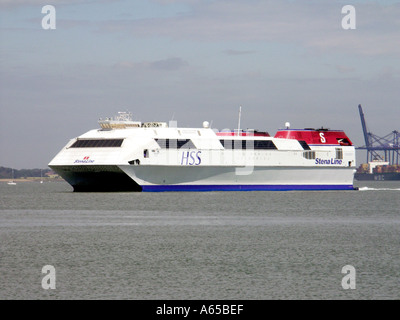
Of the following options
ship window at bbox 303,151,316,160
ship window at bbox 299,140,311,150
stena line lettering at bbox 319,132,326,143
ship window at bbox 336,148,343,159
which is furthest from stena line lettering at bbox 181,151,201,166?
ship window at bbox 336,148,343,159

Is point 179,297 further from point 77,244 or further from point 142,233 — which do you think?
point 142,233

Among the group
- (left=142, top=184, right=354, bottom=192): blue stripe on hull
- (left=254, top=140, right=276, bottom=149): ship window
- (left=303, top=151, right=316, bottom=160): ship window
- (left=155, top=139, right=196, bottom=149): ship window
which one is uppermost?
(left=254, top=140, right=276, bottom=149): ship window

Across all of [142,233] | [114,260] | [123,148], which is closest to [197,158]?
[123,148]

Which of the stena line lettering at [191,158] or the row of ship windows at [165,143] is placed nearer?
the row of ship windows at [165,143]

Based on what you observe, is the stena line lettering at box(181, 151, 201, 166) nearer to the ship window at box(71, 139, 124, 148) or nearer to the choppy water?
the ship window at box(71, 139, 124, 148)

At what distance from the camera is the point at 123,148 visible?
210 ft

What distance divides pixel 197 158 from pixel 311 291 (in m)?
48.2

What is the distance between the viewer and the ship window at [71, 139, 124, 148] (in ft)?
214

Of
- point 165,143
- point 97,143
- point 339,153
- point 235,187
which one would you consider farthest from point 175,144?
point 339,153

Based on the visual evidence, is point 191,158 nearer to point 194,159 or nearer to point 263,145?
point 194,159

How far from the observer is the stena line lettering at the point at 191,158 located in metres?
66.4

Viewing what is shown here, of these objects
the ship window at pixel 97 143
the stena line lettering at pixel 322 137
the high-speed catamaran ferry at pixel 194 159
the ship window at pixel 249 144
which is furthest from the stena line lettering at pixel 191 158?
the stena line lettering at pixel 322 137

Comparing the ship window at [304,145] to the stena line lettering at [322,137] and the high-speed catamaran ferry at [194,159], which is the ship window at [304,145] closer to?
the high-speed catamaran ferry at [194,159]
